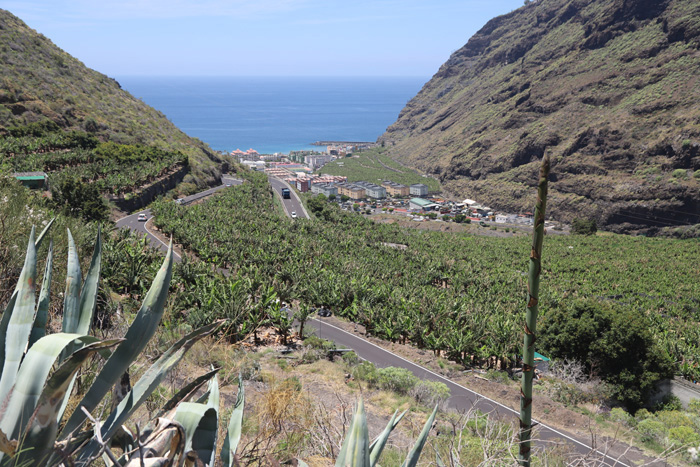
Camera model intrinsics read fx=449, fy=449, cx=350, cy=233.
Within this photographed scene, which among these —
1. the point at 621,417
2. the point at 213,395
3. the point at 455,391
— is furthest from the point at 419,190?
the point at 213,395

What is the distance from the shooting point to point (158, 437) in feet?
9.17

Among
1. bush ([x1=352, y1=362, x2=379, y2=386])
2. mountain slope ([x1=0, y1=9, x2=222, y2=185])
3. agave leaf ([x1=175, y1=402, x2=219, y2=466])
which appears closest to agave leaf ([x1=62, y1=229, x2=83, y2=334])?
agave leaf ([x1=175, y1=402, x2=219, y2=466])

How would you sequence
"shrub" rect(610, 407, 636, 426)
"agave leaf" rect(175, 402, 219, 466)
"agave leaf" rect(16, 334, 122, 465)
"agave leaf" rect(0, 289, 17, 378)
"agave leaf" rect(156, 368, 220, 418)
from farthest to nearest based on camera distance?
"shrub" rect(610, 407, 636, 426)
"agave leaf" rect(156, 368, 220, 418)
"agave leaf" rect(0, 289, 17, 378)
"agave leaf" rect(175, 402, 219, 466)
"agave leaf" rect(16, 334, 122, 465)

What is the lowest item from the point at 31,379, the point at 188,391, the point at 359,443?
the point at 359,443

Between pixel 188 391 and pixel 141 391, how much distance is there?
35cm

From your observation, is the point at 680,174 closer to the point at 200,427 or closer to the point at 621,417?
the point at 621,417

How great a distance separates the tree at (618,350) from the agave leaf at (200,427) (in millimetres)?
21556

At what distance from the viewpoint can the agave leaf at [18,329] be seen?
9.48 ft

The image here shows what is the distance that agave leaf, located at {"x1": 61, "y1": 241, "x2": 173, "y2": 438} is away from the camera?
9.20 ft

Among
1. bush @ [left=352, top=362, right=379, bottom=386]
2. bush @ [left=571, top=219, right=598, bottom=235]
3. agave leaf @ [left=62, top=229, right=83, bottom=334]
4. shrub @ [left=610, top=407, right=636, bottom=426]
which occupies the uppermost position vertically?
agave leaf @ [left=62, top=229, right=83, bottom=334]

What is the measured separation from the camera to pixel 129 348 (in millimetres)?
2822

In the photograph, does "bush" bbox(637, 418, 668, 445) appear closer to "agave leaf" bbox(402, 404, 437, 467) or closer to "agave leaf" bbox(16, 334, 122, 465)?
"agave leaf" bbox(402, 404, 437, 467)

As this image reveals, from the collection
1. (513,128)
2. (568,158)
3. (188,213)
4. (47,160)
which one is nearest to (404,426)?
(188,213)

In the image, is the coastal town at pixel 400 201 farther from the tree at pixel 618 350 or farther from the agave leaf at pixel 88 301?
the agave leaf at pixel 88 301
